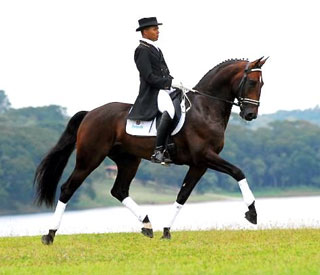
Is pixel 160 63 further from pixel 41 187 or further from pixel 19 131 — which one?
pixel 19 131

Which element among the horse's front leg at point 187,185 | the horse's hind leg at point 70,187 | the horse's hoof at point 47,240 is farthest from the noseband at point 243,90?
the horse's hoof at point 47,240

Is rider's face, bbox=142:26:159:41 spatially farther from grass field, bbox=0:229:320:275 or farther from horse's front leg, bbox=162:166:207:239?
grass field, bbox=0:229:320:275

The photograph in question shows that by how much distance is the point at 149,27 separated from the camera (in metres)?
14.3

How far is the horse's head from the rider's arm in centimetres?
130

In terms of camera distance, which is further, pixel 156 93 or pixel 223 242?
pixel 156 93

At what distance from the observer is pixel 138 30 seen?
47.1 feet

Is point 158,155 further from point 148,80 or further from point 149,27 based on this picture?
point 149,27

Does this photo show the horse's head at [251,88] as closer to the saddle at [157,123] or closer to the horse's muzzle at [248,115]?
the horse's muzzle at [248,115]

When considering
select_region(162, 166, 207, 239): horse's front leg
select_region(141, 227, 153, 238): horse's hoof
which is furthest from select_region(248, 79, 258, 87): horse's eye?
select_region(141, 227, 153, 238): horse's hoof

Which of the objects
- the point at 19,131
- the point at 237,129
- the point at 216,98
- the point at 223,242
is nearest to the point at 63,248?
the point at 223,242

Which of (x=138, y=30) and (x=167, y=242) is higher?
(x=138, y=30)

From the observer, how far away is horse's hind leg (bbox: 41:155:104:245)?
14305 mm

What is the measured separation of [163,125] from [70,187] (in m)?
2.21

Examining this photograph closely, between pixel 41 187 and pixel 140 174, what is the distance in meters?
128
